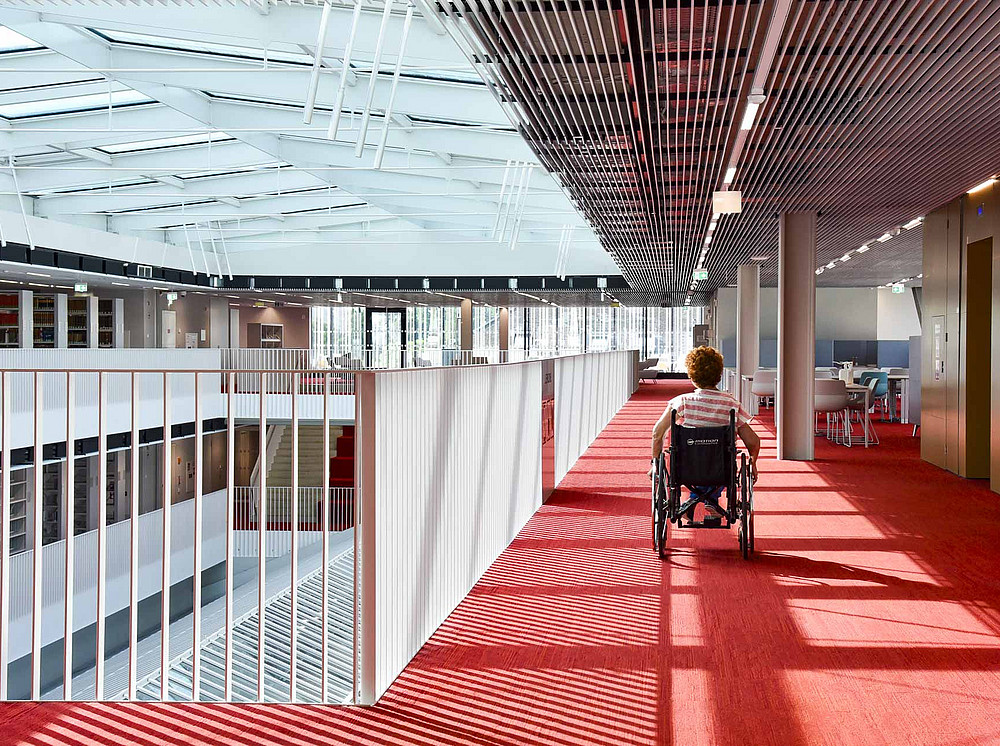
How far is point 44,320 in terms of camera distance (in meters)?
28.2

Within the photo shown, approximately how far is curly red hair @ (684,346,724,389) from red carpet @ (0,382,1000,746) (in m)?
1.16

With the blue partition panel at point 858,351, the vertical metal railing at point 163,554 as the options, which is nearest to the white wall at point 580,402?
the vertical metal railing at point 163,554

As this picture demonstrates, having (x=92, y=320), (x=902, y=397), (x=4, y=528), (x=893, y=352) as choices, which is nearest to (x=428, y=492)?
(x=4, y=528)

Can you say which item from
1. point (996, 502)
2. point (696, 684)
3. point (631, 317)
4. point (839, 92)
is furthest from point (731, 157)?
point (631, 317)

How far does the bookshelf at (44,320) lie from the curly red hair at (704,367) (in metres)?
25.5

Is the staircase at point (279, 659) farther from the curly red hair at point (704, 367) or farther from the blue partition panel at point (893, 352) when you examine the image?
the blue partition panel at point (893, 352)

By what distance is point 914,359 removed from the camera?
15125 mm

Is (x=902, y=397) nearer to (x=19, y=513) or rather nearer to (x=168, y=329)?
(x=19, y=513)

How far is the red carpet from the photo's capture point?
11.3 ft

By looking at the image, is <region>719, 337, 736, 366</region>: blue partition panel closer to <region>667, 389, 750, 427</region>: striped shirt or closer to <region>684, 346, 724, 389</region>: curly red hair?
<region>684, 346, 724, 389</region>: curly red hair

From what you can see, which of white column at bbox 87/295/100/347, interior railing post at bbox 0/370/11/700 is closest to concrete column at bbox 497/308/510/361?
white column at bbox 87/295/100/347

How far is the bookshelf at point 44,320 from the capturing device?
2798 centimetres

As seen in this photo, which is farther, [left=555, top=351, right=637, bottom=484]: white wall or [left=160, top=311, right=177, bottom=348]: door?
[left=160, top=311, right=177, bottom=348]: door

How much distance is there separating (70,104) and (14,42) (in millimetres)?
3285
